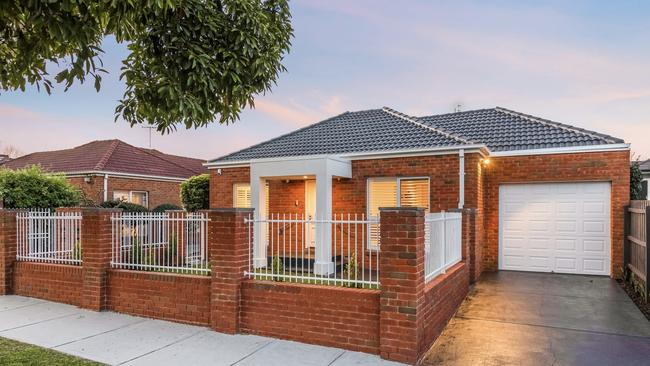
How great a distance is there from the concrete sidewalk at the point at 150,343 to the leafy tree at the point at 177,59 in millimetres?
3015

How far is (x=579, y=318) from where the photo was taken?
23.1ft

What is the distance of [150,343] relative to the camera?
587cm

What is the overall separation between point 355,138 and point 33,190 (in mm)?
9111

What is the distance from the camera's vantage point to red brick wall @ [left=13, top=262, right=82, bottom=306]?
794cm

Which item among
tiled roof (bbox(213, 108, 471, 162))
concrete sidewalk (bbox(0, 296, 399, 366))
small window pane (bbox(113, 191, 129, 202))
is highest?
tiled roof (bbox(213, 108, 471, 162))

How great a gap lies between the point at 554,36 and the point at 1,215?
45.1 feet

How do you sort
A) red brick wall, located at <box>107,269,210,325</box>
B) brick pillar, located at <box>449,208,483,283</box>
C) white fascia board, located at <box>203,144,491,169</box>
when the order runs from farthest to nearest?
white fascia board, located at <box>203,144,491,169</box>
brick pillar, located at <box>449,208,483,283</box>
red brick wall, located at <box>107,269,210,325</box>

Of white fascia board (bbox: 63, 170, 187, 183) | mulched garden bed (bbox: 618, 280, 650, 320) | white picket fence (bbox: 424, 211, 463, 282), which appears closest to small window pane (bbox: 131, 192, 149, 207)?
white fascia board (bbox: 63, 170, 187, 183)

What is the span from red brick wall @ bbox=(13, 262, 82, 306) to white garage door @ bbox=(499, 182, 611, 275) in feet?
34.1

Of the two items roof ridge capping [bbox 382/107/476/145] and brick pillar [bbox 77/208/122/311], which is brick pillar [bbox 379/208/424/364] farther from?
roof ridge capping [bbox 382/107/476/145]

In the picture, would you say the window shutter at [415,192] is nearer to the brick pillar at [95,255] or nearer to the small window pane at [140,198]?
the brick pillar at [95,255]

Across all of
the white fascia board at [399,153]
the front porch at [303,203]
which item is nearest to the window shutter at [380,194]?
the front porch at [303,203]

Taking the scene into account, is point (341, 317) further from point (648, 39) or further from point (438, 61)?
point (648, 39)

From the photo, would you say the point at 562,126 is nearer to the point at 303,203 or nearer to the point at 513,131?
the point at 513,131
